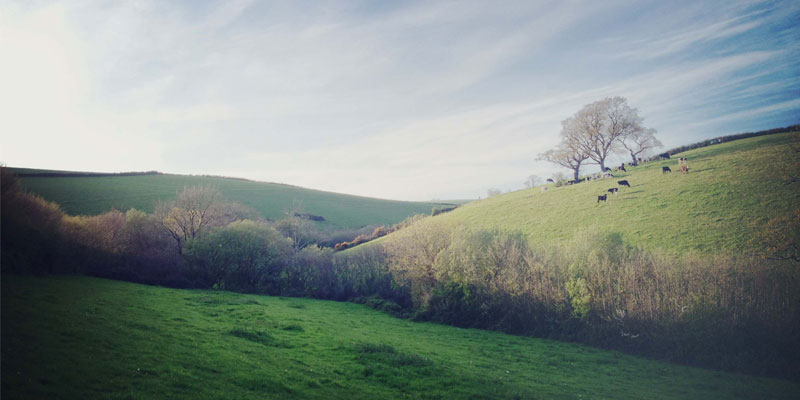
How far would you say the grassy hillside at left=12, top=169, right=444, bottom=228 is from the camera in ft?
174

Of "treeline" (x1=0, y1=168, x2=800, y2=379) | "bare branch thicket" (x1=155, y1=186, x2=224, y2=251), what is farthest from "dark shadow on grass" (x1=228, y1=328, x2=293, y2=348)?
"bare branch thicket" (x1=155, y1=186, x2=224, y2=251)

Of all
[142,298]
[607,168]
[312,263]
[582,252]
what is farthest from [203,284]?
[607,168]

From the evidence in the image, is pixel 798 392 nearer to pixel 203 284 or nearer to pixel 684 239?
pixel 684 239

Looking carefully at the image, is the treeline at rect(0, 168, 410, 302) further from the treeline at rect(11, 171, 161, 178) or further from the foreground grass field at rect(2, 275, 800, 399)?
the treeline at rect(11, 171, 161, 178)

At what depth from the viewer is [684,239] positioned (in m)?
24.8

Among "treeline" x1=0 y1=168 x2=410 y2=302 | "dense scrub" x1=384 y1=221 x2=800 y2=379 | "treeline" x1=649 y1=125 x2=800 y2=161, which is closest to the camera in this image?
"dense scrub" x1=384 y1=221 x2=800 y2=379

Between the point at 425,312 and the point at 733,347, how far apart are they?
63.2 feet

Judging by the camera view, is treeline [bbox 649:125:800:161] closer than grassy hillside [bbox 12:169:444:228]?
Yes

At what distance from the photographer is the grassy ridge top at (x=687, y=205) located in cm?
2394

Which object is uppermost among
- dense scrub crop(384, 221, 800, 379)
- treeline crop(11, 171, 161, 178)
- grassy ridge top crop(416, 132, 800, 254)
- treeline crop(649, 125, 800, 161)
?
treeline crop(11, 171, 161, 178)

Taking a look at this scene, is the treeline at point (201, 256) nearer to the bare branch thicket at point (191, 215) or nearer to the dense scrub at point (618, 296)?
the bare branch thicket at point (191, 215)

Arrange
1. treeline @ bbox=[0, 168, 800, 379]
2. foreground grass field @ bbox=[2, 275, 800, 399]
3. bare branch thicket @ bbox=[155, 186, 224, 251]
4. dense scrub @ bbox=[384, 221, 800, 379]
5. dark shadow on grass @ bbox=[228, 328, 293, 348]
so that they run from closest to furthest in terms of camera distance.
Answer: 1. foreground grass field @ bbox=[2, 275, 800, 399]
2. dark shadow on grass @ bbox=[228, 328, 293, 348]
3. dense scrub @ bbox=[384, 221, 800, 379]
4. treeline @ bbox=[0, 168, 800, 379]
5. bare branch thicket @ bbox=[155, 186, 224, 251]

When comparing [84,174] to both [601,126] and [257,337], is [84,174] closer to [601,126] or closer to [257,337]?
[257,337]

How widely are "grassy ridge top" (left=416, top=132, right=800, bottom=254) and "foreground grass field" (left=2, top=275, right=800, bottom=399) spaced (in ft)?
39.3
